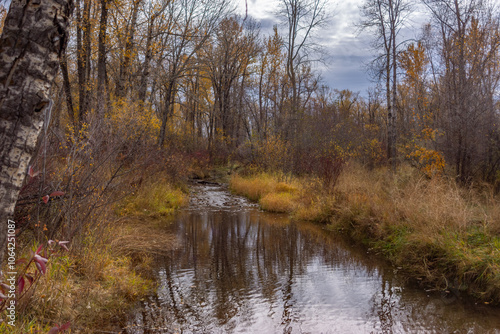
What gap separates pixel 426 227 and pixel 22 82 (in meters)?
6.49

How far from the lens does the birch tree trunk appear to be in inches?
61.0

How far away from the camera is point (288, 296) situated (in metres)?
4.93

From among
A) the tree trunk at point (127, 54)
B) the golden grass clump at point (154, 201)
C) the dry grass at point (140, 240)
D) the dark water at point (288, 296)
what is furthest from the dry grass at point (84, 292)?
the tree trunk at point (127, 54)

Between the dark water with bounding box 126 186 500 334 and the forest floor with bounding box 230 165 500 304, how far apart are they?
1.41 ft

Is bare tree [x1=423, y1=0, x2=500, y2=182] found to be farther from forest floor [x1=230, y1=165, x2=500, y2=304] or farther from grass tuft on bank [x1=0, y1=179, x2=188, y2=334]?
grass tuft on bank [x1=0, y1=179, x2=188, y2=334]

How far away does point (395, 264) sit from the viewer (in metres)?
6.32

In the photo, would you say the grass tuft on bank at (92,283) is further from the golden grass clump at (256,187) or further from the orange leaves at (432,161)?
the orange leaves at (432,161)

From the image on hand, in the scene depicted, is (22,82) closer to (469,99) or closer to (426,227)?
(426,227)

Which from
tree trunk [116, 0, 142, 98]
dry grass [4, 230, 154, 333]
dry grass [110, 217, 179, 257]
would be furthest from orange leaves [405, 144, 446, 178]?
tree trunk [116, 0, 142, 98]

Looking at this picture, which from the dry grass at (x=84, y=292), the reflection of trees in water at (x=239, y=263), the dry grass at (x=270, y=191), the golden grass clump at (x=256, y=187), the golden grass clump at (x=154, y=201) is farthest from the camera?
the golden grass clump at (x=256, y=187)

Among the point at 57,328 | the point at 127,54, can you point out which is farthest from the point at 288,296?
the point at 127,54

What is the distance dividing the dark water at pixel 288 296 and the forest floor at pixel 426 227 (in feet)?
1.41

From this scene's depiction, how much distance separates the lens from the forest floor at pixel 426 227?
16.6 feet

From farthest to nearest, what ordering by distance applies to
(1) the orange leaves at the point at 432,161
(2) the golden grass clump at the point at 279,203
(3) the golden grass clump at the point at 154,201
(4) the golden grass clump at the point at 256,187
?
(4) the golden grass clump at the point at 256,187 < (2) the golden grass clump at the point at 279,203 < (1) the orange leaves at the point at 432,161 < (3) the golden grass clump at the point at 154,201
